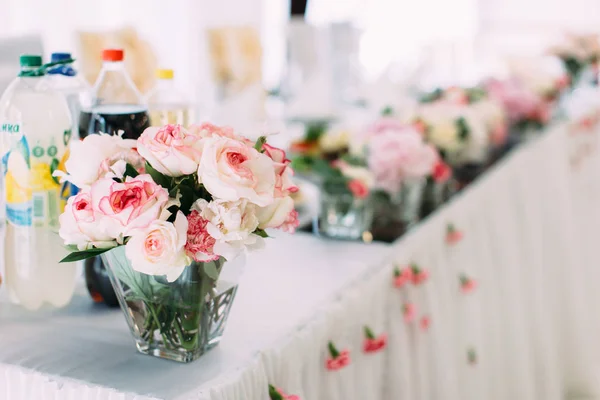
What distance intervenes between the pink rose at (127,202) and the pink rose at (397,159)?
822 millimetres

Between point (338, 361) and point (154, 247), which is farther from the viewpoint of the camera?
point (338, 361)

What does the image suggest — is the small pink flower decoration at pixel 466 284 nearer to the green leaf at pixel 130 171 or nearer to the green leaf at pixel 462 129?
the green leaf at pixel 462 129

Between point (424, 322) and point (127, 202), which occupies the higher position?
point (127, 202)

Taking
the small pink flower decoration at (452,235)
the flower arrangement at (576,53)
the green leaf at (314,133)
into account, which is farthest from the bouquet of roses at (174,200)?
the flower arrangement at (576,53)

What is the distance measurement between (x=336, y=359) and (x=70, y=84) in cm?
58

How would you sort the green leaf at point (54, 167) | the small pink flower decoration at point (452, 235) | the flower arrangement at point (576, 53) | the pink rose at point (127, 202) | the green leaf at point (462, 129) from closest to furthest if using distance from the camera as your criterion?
1. the pink rose at point (127, 202)
2. the green leaf at point (54, 167)
3. the small pink flower decoration at point (452, 235)
4. the green leaf at point (462, 129)
5. the flower arrangement at point (576, 53)

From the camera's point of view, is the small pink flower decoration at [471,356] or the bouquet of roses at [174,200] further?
the small pink flower decoration at [471,356]

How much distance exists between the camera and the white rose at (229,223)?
854 mm

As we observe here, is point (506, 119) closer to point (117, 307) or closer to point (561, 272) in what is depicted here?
point (561, 272)

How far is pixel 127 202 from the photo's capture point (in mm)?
844

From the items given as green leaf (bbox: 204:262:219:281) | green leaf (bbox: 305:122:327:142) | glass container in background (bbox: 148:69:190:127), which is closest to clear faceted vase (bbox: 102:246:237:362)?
green leaf (bbox: 204:262:219:281)

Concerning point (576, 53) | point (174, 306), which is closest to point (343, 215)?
point (174, 306)

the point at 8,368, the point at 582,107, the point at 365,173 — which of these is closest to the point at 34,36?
the point at 365,173

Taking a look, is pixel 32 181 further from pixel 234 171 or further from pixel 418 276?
pixel 418 276
